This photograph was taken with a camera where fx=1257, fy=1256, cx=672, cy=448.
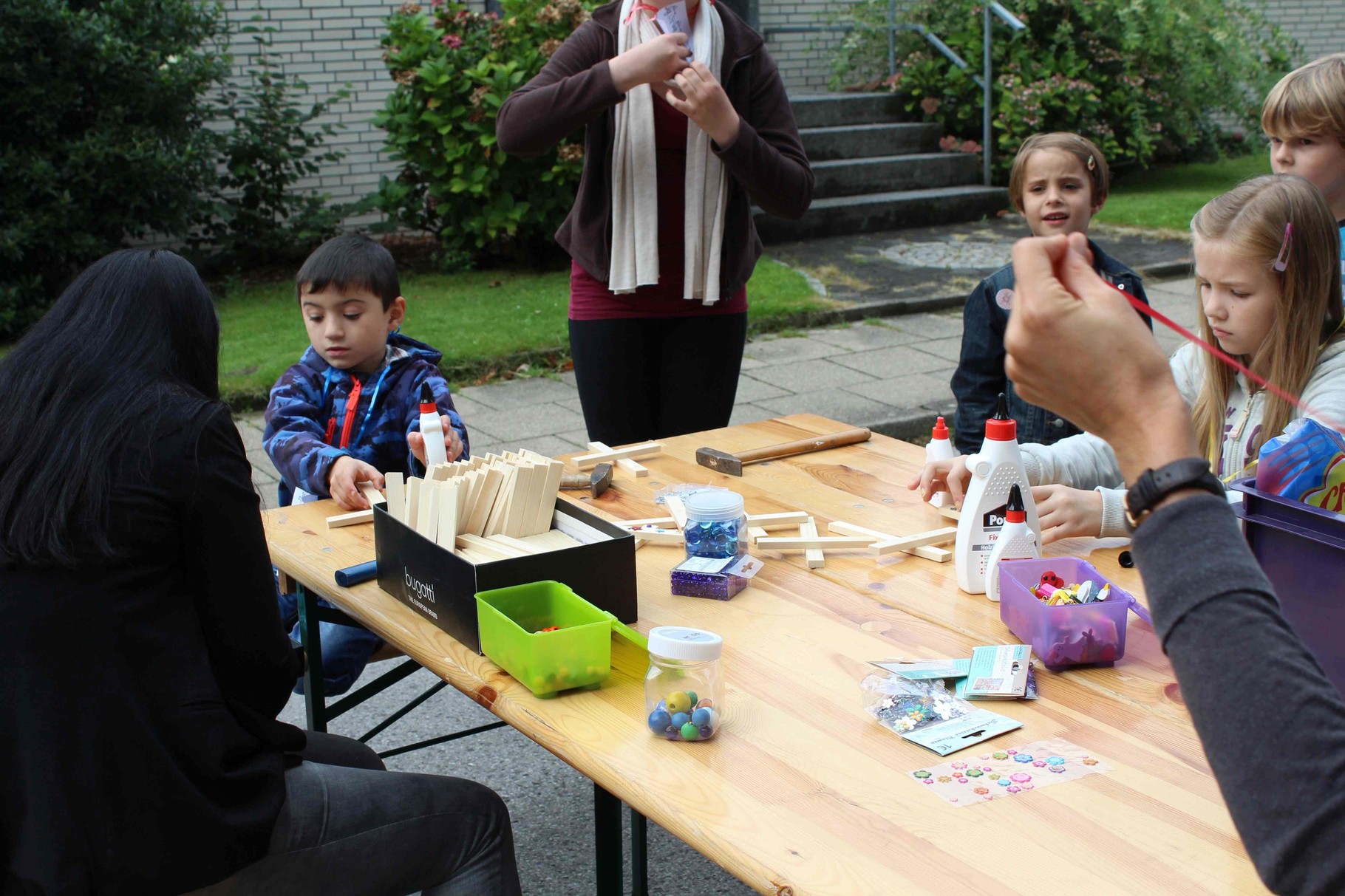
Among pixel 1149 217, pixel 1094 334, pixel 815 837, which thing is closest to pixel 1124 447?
pixel 1094 334

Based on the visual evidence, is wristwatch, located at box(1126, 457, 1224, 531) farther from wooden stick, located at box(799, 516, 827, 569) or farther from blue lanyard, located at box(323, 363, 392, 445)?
blue lanyard, located at box(323, 363, 392, 445)

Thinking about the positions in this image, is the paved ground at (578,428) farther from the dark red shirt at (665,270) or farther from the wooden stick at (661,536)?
the dark red shirt at (665,270)

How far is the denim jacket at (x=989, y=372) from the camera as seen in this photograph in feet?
10.5

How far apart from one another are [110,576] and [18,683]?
0.18m

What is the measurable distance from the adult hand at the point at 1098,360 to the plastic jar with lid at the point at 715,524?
1232 millimetres

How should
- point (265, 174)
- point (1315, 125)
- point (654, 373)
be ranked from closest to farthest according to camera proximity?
point (1315, 125) < point (654, 373) < point (265, 174)

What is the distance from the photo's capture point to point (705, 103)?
3.18 m

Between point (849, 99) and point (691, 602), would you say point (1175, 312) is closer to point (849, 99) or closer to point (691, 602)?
point (849, 99)

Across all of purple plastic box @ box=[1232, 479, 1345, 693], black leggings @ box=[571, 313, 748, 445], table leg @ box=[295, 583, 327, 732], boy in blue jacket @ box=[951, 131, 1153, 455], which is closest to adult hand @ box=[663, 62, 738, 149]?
black leggings @ box=[571, 313, 748, 445]

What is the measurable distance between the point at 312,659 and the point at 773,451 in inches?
47.1

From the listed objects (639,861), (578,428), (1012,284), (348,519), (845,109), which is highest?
(845,109)

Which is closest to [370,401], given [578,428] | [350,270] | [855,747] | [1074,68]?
[350,270]

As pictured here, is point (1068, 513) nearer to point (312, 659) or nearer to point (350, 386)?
point (312, 659)

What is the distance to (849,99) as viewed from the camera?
11234mm
